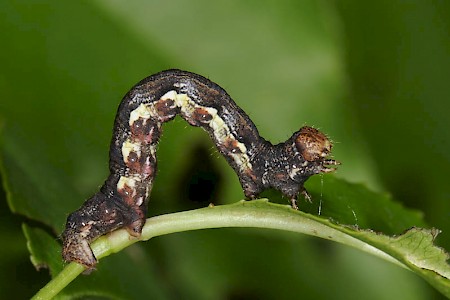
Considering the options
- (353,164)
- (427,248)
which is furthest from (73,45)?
(427,248)

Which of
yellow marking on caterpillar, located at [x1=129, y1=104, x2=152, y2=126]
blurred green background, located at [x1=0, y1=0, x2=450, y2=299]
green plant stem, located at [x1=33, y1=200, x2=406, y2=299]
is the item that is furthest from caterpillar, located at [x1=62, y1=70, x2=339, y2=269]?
blurred green background, located at [x1=0, y1=0, x2=450, y2=299]

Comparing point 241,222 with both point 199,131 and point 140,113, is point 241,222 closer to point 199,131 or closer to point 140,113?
point 140,113

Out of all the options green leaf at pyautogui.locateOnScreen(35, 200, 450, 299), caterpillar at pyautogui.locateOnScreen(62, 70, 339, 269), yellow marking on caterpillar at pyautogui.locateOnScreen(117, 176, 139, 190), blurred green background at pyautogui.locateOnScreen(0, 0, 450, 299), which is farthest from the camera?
blurred green background at pyautogui.locateOnScreen(0, 0, 450, 299)

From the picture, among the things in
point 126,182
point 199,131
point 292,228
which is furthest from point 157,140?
point 292,228

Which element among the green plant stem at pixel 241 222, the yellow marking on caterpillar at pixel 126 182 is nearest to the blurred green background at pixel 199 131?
the yellow marking on caterpillar at pixel 126 182

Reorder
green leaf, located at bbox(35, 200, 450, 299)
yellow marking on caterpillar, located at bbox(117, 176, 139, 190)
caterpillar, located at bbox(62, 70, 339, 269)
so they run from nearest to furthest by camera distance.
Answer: green leaf, located at bbox(35, 200, 450, 299), caterpillar, located at bbox(62, 70, 339, 269), yellow marking on caterpillar, located at bbox(117, 176, 139, 190)

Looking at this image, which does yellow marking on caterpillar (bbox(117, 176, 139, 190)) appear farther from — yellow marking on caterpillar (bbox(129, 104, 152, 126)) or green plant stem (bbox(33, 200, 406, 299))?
green plant stem (bbox(33, 200, 406, 299))

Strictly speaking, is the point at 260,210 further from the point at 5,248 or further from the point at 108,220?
the point at 5,248
